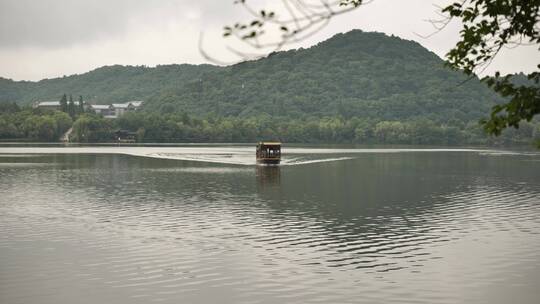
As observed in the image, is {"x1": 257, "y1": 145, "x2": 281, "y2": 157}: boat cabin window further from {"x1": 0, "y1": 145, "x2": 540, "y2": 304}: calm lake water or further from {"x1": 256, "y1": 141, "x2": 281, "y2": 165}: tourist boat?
{"x1": 0, "y1": 145, "x2": 540, "y2": 304}: calm lake water

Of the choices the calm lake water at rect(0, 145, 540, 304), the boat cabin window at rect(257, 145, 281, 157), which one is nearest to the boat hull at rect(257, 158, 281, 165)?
the boat cabin window at rect(257, 145, 281, 157)

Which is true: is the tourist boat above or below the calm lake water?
above

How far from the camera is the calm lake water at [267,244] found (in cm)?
2486

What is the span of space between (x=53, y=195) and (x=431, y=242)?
3574cm

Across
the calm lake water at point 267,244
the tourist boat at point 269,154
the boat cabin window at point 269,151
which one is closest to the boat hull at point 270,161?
the tourist boat at point 269,154

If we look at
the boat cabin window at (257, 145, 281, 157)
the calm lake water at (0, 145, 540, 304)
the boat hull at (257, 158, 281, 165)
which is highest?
the boat cabin window at (257, 145, 281, 157)

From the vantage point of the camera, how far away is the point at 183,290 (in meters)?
24.5

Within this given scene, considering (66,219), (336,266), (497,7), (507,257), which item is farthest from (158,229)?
(497,7)

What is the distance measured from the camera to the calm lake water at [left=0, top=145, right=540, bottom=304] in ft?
81.6

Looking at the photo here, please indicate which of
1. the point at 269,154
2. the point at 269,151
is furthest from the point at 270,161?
the point at 269,151

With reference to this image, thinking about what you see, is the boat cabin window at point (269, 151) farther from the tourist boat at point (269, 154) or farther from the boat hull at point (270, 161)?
the boat hull at point (270, 161)

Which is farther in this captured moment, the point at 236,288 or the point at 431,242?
the point at 431,242

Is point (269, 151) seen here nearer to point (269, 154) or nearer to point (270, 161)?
point (269, 154)

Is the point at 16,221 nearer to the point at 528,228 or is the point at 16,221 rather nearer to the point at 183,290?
the point at 183,290
